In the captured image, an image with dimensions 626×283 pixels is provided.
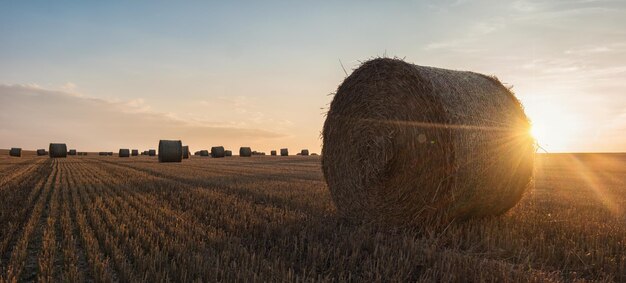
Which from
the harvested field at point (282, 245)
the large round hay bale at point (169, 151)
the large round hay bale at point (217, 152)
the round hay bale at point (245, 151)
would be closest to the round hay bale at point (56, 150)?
the large round hay bale at point (217, 152)

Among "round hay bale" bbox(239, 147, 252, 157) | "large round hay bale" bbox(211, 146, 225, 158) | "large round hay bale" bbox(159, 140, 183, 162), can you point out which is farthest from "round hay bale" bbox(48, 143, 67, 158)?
"large round hay bale" bbox(159, 140, 183, 162)

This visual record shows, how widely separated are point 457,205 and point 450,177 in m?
0.52

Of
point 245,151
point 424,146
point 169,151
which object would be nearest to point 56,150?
point 245,151

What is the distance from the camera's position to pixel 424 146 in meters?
6.07

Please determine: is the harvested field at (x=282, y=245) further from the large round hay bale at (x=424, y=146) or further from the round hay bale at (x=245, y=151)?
the round hay bale at (x=245, y=151)

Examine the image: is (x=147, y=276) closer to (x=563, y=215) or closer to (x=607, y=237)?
(x=607, y=237)

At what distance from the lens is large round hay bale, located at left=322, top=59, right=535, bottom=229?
5.98m

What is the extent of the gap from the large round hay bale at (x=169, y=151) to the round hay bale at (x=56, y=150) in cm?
1805

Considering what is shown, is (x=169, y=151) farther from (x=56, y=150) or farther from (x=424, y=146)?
(x=424, y=146)

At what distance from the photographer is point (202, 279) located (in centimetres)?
388

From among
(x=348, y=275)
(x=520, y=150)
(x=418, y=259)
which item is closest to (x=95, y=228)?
(x=348, y=275)

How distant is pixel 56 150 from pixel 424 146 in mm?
44195

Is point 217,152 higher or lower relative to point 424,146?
higher

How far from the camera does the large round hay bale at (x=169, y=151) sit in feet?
96.6
